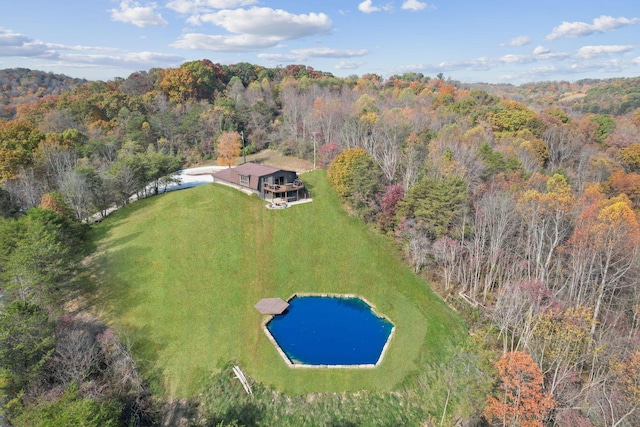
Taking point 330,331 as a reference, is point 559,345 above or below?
above

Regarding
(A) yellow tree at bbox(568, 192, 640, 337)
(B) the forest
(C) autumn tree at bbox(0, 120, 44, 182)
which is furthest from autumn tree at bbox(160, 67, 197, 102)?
(A) yellow tree at bbox(568, 192, 640, 337)

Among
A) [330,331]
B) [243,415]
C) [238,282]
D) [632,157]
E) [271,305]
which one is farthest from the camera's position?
[632,157]

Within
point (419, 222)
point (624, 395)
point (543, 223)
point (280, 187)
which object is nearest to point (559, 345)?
point (624, 395)

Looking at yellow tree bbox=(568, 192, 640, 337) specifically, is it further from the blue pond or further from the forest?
the blue pond

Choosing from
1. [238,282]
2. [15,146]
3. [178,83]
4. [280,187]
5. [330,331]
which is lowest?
[330,331]

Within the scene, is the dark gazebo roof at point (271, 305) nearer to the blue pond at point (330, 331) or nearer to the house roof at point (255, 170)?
the blue pond at point (330, 331)

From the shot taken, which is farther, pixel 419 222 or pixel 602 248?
pixel 419 222

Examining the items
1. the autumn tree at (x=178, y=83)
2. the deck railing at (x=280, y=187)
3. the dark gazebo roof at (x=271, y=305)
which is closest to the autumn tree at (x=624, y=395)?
the dark gazebo roof at (x=271, y=305)

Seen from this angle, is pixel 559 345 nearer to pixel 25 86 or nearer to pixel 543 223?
pixel 543 223
